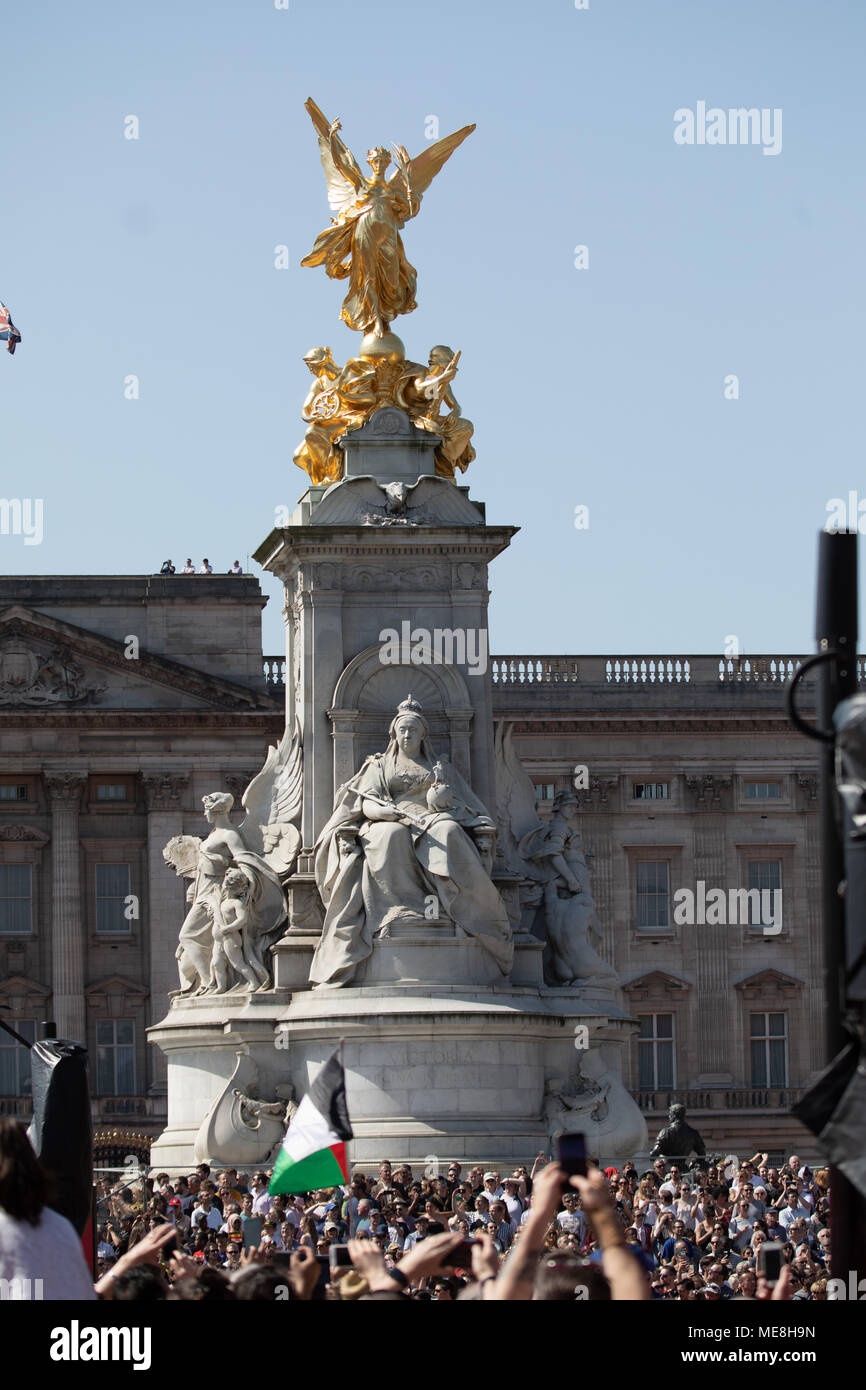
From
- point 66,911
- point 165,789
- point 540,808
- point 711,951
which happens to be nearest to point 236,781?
point 165,789

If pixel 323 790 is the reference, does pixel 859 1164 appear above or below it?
below

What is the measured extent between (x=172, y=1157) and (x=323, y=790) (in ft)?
14.0

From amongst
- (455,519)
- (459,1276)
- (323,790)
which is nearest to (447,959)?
(323,790)

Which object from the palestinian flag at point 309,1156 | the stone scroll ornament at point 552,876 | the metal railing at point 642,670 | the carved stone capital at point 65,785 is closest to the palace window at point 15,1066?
the carved stone capital at point 65,785

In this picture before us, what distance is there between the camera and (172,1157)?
32.1m

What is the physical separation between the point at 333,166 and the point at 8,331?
28.0m

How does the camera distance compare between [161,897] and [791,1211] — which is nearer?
[791,1211]

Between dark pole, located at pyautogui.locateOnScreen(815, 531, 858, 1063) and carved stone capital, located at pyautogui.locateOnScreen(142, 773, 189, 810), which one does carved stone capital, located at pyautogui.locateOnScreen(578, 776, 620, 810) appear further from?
dark pole, located at pyautogui.locateOnScreen(815, 531, 858, 1063)

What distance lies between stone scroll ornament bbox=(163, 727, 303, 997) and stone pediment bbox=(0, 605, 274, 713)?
120 ft

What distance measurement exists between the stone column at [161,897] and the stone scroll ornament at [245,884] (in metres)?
33.5

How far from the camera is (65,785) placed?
233ft

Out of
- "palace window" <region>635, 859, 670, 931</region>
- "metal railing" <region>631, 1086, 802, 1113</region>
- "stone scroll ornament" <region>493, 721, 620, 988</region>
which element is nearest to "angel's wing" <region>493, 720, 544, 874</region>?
"stone scroll ornament" <region>493, 721, 620, 988</region>

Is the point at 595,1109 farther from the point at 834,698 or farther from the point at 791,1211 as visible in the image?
the point at 834,698
